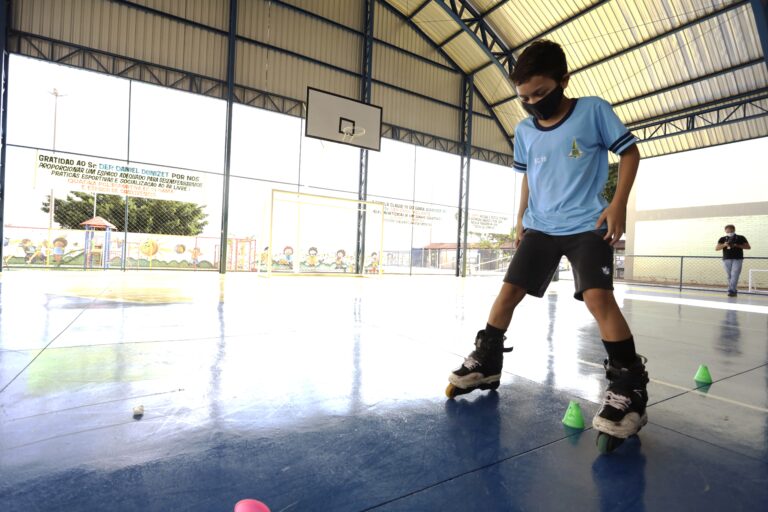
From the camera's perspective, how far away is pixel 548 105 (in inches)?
63.7

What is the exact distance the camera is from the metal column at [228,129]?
11508 millimetres

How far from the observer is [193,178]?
1177 cm

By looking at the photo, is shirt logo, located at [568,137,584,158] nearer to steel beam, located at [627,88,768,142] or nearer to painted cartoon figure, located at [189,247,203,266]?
steel beam, located at [627,88,768,142]

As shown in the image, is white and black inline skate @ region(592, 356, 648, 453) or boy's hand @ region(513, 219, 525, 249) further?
boy's hand @ region(513, 219, 525, 249)

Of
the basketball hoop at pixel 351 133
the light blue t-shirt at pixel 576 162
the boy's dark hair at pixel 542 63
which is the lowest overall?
the light blue t-shirt at pixel 576 162

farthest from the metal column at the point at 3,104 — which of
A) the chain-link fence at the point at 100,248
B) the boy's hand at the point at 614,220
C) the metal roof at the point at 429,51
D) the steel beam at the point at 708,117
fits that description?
the steel beam at the point at 708,117

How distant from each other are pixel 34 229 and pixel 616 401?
15013 millimetres

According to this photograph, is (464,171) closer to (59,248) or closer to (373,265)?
(373,265)

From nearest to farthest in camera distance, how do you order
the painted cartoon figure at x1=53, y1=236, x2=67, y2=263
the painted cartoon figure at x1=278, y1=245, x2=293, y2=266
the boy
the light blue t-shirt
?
the boy
the light blue t-shirt
the painted cartoon figure at x1=53, y1=236, x2=67, y2=263
the painted cartoon figure at x1=278, y1=245, x2=293, y2=266

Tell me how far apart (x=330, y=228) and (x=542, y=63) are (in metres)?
12.9

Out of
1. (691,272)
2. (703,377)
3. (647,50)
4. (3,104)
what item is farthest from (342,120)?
(691,272)

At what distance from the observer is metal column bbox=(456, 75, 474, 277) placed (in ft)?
52.5

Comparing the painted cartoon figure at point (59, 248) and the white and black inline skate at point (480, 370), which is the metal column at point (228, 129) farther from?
the white and black inline skate at point (480, 370)

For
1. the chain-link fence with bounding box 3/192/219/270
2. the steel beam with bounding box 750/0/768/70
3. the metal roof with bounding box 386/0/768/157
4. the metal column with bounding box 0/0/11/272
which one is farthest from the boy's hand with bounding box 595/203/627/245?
the metal roof with bounding box 386/0/768/157
